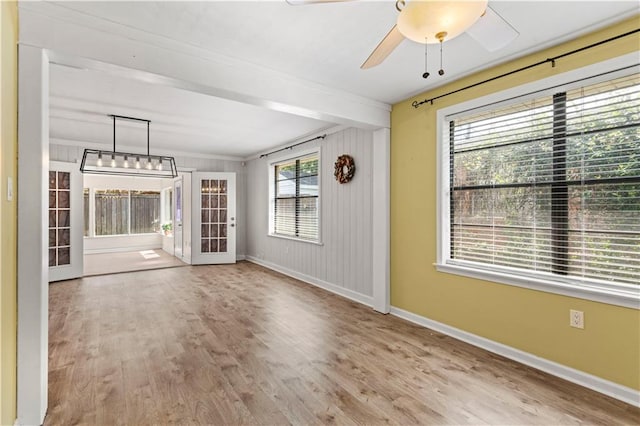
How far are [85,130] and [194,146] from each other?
1.77m

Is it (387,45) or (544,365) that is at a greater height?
(387,45)

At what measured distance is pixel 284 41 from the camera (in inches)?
91.7

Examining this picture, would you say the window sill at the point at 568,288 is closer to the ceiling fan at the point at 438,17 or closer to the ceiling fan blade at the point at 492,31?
the ceiling fan blade at the point at 492,31

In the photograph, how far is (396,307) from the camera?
3719 mm

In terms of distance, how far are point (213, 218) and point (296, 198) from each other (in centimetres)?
229

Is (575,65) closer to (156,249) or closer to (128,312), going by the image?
(128,312)

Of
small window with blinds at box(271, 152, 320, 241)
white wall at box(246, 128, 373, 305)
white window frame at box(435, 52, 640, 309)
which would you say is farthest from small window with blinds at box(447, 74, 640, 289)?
small window with blinds at box(271, 152, 320, 241)

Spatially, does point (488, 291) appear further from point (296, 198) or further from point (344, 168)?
point (296, 198)

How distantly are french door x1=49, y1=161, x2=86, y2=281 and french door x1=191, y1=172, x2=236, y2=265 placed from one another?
6.40 ft

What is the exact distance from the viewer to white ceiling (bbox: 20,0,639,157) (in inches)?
76.9

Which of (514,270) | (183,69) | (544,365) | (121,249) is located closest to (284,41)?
(183,69)

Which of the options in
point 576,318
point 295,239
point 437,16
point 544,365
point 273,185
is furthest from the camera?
point 273,185

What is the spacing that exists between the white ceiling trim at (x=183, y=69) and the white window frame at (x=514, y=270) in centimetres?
100

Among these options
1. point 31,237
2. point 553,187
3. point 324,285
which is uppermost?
point 553,187
